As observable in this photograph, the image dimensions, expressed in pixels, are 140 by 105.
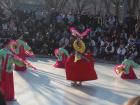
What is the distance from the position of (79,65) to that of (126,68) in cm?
278

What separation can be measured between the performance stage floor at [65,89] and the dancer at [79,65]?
0.34 metres

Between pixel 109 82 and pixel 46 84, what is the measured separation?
214cm

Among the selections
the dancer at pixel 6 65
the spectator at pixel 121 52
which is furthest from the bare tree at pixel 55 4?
the dancer at pixel 6 65

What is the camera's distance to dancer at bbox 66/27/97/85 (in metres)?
11.9

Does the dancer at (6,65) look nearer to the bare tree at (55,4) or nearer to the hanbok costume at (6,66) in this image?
the hanbok costume at (6,66)

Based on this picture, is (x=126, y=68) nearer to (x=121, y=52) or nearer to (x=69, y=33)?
(x=121, y=52)

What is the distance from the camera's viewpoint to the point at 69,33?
21.6 m

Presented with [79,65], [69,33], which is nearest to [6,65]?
[79,65]

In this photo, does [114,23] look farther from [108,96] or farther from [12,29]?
[108,96]

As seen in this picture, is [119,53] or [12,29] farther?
[12,29]

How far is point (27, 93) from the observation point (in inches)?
438

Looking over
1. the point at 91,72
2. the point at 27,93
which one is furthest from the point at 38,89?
the point at 91,72

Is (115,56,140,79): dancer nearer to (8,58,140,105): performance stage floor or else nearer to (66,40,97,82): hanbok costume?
(8,58,140,105): performance stage floor

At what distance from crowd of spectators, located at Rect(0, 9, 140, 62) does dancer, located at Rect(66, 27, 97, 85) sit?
728 centimetres
